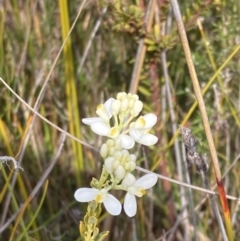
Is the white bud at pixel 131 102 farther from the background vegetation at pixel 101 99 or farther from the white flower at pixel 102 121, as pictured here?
the background vegetation at pixel 101 99

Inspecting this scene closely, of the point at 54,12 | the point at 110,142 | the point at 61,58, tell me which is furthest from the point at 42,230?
the point at 110,142

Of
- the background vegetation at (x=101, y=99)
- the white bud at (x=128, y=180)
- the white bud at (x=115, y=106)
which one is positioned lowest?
the background vegetation at (x=101, y=99)

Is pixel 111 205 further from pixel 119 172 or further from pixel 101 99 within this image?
pixel 101 99

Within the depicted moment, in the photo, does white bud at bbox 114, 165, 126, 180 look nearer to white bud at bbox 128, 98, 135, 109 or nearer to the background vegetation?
white bud at bbox 128, 98, 135, 109

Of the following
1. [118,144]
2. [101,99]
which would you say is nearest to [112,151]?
[118,144]

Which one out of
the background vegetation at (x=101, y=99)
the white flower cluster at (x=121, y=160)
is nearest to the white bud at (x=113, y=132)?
the white flower cluster at (x=121, y=160)

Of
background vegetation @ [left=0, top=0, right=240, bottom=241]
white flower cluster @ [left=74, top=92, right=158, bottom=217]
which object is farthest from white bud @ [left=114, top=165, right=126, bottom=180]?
background vegetation @ [left=0, top=0, right=240, bottom=241]
